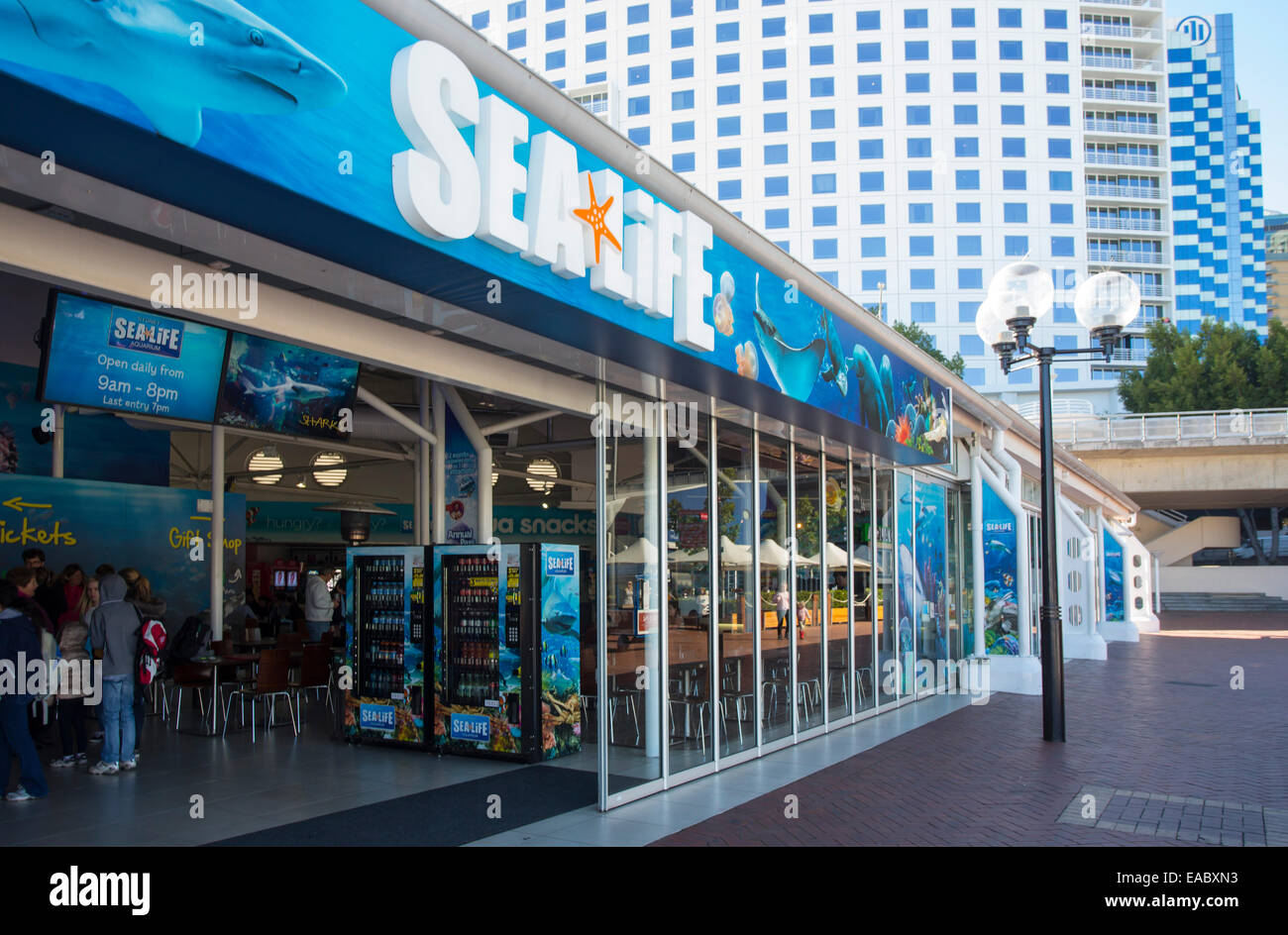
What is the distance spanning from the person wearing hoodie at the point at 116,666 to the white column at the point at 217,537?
410 centimetres

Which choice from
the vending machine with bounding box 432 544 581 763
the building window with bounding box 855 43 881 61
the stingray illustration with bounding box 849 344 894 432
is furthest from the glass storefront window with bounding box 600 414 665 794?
the building window with bounding box 855 43 881 61


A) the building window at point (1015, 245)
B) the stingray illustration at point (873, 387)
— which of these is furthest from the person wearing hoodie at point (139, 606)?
the building window at point (1015, 245)

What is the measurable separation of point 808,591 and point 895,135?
54.6 metres

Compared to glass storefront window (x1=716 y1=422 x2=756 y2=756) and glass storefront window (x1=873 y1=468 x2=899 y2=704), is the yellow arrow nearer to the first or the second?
glass storefront window (x1=716 y1=422 x2=756 y2=756)

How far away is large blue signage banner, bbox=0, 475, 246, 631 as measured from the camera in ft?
38.7

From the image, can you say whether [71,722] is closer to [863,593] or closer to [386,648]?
[386,648]

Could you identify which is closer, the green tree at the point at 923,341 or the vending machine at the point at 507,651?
the vending machine at the point at 507,651

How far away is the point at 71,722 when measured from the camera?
30.5 ft

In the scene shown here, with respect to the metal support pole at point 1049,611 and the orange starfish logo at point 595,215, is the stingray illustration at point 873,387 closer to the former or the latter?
the metal support pole at point 1049,611

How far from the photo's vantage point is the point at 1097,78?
66.6m

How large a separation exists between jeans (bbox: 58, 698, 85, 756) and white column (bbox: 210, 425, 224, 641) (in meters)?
3.43

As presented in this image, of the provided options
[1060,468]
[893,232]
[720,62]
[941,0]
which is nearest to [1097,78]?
[941,0]

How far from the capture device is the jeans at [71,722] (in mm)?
8947
